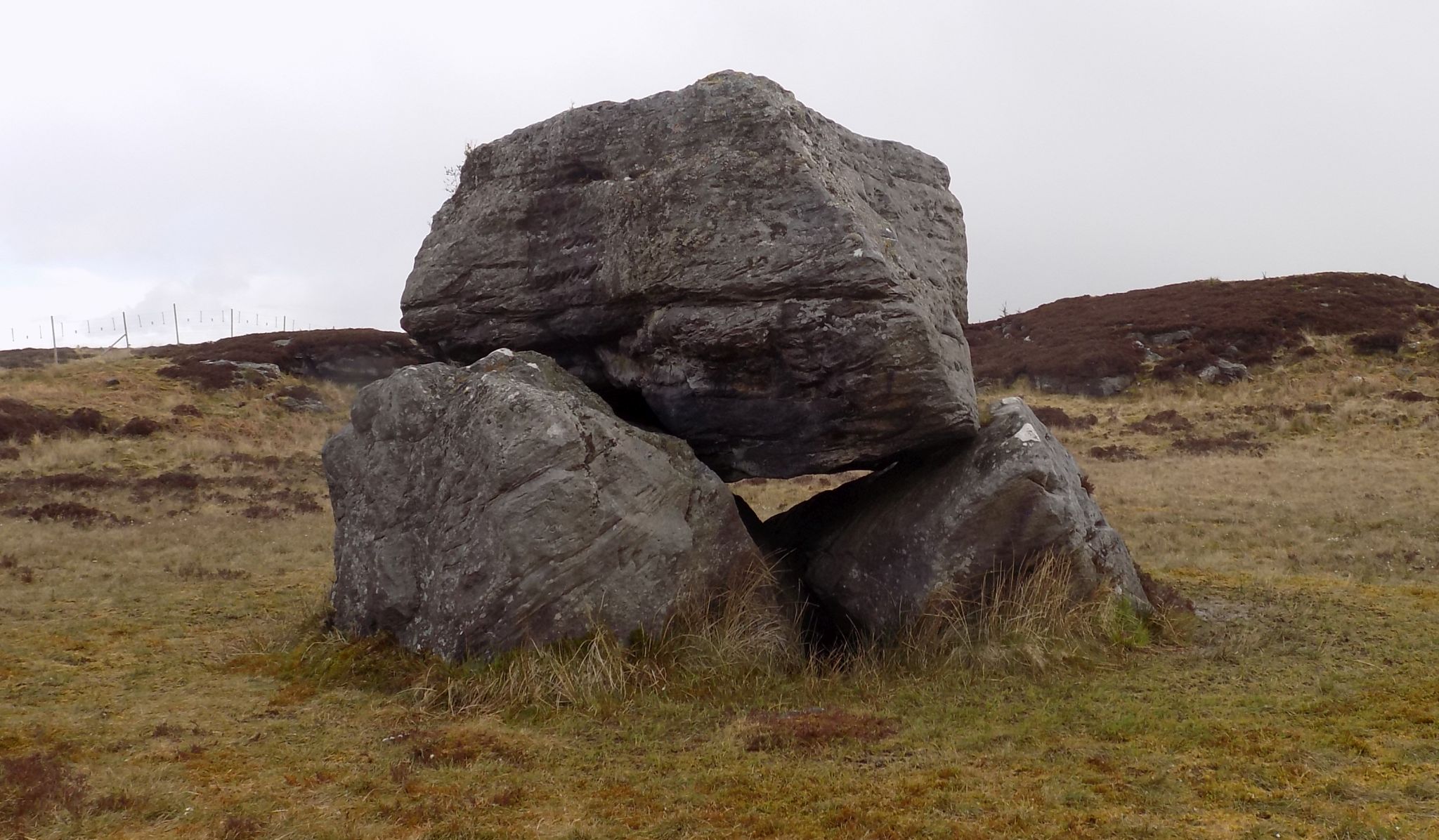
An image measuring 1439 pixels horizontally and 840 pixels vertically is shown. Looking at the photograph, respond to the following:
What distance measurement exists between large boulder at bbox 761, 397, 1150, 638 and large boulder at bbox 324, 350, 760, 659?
1.29 meters

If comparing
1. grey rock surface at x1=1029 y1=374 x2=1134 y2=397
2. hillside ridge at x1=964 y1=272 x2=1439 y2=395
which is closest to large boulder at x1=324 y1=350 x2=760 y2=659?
grey rock surface at x1=1029 y1=374 x2=1134 y2=397

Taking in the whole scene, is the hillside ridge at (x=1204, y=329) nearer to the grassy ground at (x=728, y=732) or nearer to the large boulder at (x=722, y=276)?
the grassy ground at (x=728, y=732)

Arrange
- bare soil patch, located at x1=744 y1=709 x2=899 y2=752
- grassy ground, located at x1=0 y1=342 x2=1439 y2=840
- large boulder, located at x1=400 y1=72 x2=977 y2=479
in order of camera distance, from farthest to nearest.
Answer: large boulder, located at x1=400 y1=72 x2=977 y2=479 → bare soil patch, located at x1=744 y1=709 x2=899 y2=752 → grassy ground, located at x1=0 y1=342 x2=1439 y2=840

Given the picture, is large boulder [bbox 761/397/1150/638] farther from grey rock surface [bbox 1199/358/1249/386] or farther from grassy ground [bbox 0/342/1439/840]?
grey rock surface [bbox 1199/358/1249/386]

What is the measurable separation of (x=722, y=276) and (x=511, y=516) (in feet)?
9.23

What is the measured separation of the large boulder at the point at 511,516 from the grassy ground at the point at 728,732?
560 millimetres

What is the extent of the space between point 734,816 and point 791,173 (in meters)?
5.71

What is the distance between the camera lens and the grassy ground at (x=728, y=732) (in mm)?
5641

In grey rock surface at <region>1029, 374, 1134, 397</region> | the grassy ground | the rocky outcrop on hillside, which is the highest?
the rocky outcrop on hillside

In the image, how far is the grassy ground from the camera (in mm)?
5641

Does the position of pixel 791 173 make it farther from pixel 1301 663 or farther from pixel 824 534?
pixel 1301 663

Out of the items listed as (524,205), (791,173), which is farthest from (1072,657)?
(524,205)

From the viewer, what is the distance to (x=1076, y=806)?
5.68 metres

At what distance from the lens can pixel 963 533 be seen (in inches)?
370
